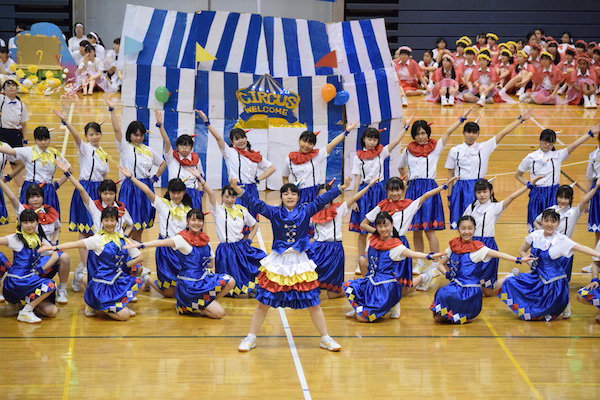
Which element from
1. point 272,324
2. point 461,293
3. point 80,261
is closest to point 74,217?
point 80,261

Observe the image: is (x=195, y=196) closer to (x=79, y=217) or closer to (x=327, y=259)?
(x=79, y=217)

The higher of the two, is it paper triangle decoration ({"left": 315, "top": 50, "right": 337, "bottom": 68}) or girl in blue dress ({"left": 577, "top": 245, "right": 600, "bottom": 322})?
paper triangle decoration ({"left": 315, "top": 50, "right": 337, "bottom": 68})

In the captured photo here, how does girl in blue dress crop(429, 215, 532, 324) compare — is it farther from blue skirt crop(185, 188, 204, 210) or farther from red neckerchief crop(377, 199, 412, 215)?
blue skirt crop(185, 188, 204, 210)

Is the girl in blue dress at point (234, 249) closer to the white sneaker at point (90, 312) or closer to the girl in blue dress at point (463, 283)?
the white sneaker at point (90, 312)

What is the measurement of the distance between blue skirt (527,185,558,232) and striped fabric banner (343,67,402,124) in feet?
10.3

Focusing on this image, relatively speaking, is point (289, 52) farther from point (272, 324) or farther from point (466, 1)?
point (466, 1)

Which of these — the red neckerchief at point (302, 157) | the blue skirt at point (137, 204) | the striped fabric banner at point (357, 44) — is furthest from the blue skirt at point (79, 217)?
the striped fabric banner at point (357, 44)

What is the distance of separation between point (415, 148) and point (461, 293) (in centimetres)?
186

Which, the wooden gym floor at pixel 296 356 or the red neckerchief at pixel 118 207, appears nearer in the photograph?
the wooden gym floor at pixel 296 356

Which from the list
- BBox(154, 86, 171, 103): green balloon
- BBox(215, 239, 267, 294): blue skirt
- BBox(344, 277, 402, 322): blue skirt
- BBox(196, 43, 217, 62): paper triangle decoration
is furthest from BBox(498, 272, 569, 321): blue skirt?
BBox(154, 86, 171, 103): green balloon

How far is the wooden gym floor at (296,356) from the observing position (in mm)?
5836

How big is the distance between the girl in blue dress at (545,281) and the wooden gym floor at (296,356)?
0.13m

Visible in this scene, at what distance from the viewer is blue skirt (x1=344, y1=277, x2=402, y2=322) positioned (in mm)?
6980

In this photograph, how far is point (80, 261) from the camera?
27.8ft
